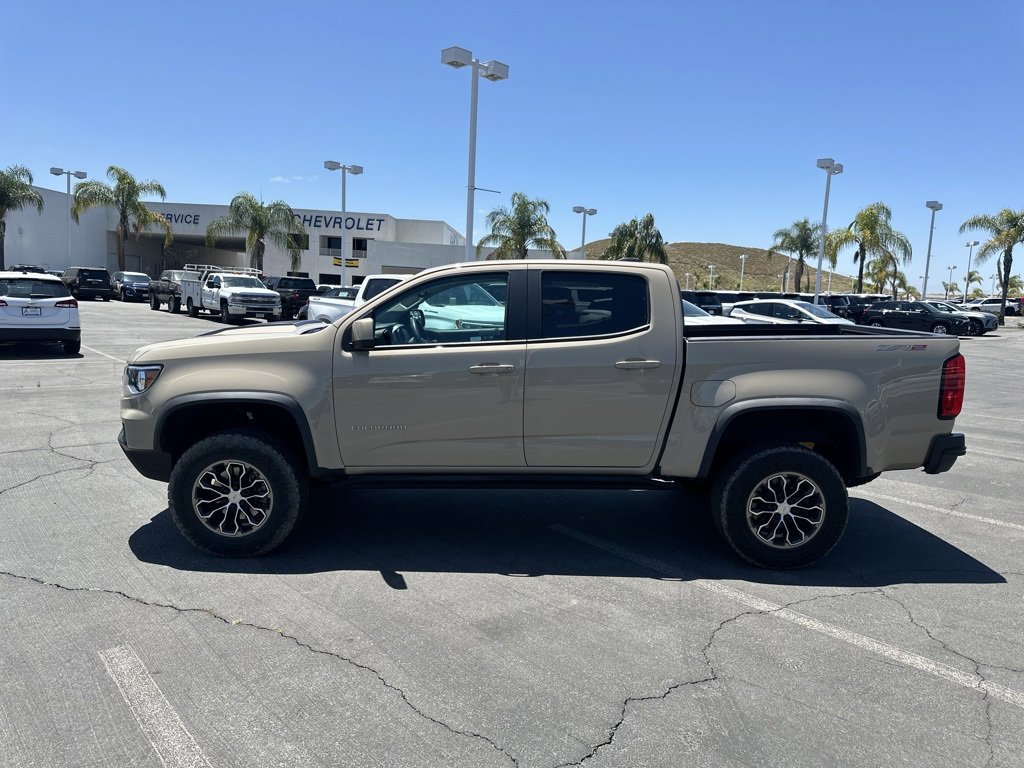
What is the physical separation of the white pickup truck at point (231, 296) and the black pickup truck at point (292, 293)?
168 centimetres

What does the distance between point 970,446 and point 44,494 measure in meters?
9.45

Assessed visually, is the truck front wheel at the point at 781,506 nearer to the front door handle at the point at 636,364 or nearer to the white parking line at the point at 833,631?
the white parking line at the point at 833,631

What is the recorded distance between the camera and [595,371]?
4.55m

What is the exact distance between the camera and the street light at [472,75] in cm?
1952

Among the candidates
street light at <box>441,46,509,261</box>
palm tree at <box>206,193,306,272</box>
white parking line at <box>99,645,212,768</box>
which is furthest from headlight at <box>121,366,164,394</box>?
palm tree at <box>206,193,306,272</box>

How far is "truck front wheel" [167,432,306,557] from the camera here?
4598 mm

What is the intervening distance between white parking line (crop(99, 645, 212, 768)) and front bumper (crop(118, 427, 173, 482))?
1444 mm

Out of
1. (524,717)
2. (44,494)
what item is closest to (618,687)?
(524,717)

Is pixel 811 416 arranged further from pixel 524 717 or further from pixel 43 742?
pixel 43 742

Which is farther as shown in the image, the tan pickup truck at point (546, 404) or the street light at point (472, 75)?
the street light at point (472, 75)

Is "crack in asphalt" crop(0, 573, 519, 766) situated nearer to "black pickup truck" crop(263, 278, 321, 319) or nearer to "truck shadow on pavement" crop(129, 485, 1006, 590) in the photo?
"truck shadow on pavement" crop(129, 485, 1006, 590)

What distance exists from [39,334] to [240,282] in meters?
13.8

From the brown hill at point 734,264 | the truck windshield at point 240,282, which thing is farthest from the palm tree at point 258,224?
the brown hill at point 734,264

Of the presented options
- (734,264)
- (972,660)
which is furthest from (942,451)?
(734,264)
